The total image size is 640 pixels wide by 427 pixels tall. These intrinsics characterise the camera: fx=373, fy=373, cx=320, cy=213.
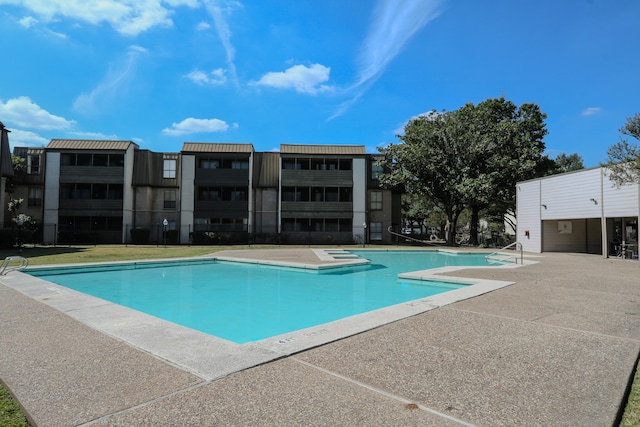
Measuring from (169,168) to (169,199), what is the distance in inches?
113

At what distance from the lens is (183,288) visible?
40.2ft

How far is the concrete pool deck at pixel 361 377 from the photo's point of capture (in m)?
2.86

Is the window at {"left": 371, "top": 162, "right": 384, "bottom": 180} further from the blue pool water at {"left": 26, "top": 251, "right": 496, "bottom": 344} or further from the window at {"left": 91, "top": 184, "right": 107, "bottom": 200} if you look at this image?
the window at {"left": 91, "top": 184, "right": 107, "bottom": 200}

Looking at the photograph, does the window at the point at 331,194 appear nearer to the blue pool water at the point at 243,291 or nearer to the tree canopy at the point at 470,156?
the tree canopy at the point at 470,156

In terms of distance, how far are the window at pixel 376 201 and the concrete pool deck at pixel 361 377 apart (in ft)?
95.2

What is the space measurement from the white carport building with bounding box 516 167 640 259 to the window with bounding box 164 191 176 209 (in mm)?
28601

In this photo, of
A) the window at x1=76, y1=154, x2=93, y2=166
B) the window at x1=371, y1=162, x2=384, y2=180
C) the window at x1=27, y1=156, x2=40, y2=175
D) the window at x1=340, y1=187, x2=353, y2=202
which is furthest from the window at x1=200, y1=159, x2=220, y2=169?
the window at x1=371, y1=162, x2=384, y2=180

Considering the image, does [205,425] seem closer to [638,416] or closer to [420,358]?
[420,358]

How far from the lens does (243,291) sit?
11883 millimetres

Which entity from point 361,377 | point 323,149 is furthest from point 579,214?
point 361,377

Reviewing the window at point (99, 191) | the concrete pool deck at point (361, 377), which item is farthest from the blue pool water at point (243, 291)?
the window at point (99, 191)

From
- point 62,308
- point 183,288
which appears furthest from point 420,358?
point 183,288

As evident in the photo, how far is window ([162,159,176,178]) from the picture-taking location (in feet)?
113

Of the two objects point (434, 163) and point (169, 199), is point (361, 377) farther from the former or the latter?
point (169, 199)
